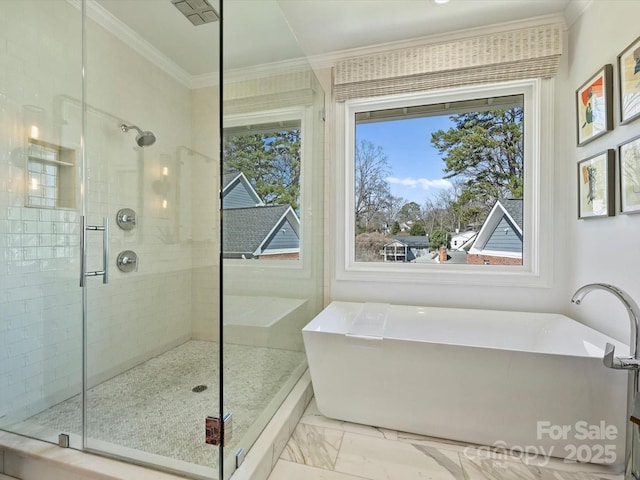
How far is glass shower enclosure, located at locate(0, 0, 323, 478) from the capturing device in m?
1.46

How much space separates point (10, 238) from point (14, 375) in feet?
2.57

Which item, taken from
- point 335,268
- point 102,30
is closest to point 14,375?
point 335,268

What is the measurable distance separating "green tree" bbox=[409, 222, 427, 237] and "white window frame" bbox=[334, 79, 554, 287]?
11.1 inches

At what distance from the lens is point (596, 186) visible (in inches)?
72.5

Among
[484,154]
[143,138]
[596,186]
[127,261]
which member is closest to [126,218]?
[127,261]

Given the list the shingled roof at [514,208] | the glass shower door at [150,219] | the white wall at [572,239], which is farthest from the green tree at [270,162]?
the shingled roof at [514,208]

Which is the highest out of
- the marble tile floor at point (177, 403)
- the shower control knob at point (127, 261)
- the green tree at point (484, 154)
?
the green tree at point (484, 154)

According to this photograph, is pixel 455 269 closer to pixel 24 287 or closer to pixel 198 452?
pixel 198 452

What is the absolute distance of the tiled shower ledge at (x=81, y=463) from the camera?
1.23m

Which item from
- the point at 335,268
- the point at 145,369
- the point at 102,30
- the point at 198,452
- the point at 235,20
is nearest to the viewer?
the point at 198,452

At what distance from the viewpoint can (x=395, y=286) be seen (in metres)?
2.50

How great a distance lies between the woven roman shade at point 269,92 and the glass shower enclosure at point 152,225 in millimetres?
15

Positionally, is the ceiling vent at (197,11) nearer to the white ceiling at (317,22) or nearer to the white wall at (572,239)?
the white ceiling at (317,22)

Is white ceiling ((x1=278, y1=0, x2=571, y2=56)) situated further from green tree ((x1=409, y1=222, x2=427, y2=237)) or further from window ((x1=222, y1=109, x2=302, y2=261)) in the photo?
green tree ((x1=409, y1=222, x2=427, y2=237))
